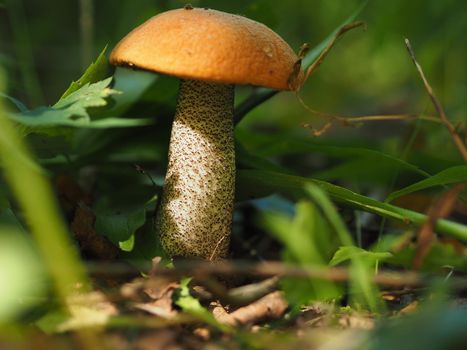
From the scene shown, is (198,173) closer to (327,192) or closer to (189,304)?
(327,192)

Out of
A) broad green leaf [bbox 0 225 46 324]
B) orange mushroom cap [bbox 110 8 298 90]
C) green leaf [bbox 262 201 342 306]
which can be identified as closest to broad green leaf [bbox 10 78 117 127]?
orange mushroom cap [bbox 110 8 298 90]

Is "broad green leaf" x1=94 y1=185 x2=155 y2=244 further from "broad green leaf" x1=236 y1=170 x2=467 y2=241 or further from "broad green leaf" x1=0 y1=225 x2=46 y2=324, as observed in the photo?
"broad green leaf" x1=0 y1=225 x2=46 y2=324

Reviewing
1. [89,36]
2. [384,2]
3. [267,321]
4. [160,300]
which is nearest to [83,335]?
[160,300]

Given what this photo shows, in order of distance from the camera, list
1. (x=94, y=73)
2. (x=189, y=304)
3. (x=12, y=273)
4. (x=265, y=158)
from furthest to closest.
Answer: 1. (x=265, y=158)
2. (x=94, y=73)
3. (x=189, y=304)
4. (x=12, y=273)

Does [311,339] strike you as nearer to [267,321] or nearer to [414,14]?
[267,321]

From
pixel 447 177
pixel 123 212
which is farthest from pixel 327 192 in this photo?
pixel 123 212
